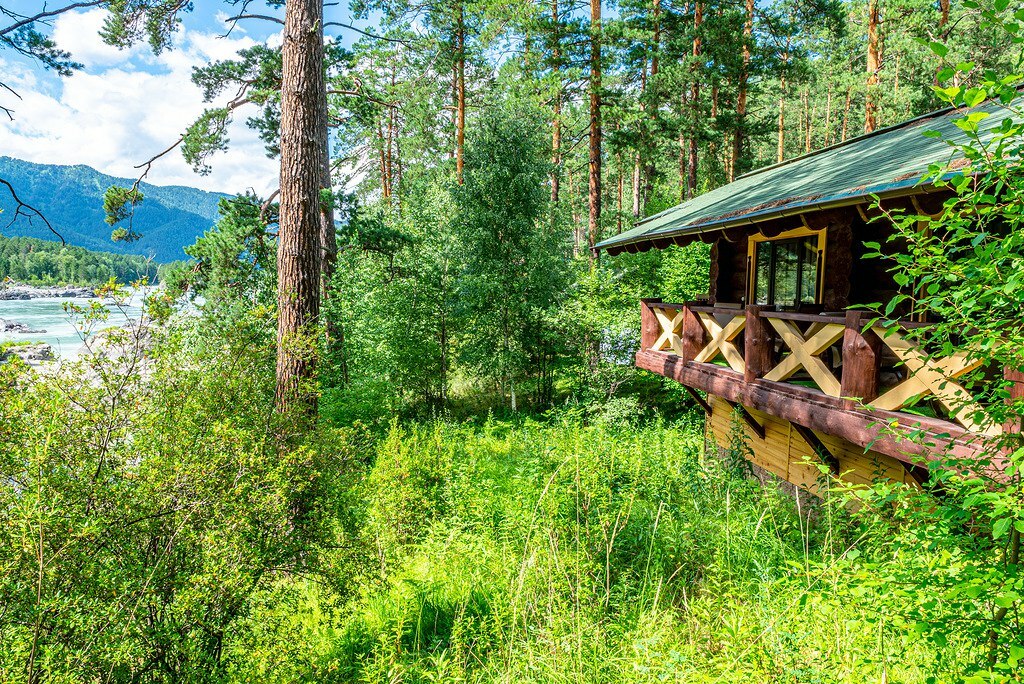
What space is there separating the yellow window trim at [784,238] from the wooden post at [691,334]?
56.0 inches

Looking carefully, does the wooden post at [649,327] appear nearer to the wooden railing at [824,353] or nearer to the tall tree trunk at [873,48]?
the wooden railing at [824,353]

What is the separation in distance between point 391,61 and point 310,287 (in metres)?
15.5

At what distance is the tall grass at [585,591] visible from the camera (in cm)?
305

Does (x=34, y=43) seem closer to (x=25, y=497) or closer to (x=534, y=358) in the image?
(x=25, y=497)

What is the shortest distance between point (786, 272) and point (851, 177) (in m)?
3.35

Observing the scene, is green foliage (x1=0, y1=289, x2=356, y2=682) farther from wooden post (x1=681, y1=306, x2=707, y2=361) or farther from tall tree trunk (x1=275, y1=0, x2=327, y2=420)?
wooden post (x1=681, y1=306, x2=707, y2=361)

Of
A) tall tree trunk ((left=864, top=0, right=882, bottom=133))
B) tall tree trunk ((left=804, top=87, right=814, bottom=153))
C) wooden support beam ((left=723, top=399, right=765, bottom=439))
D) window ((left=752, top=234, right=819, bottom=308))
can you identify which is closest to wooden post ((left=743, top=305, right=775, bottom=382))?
wooden support beam ((left=723, top=399, right=765, bottom=439))

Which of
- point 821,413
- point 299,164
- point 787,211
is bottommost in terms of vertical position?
point 821,413

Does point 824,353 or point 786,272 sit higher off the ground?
point 786,272

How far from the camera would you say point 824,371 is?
4734 millimetres

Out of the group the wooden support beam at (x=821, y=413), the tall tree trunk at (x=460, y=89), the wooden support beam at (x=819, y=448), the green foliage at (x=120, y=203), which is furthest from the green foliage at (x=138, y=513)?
the tall tree trunk at (x=460, y=89)

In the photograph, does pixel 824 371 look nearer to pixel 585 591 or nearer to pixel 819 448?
pixel 819 448

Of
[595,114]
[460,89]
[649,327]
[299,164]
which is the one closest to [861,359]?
[649,327]

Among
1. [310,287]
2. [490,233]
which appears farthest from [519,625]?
[490,233]
